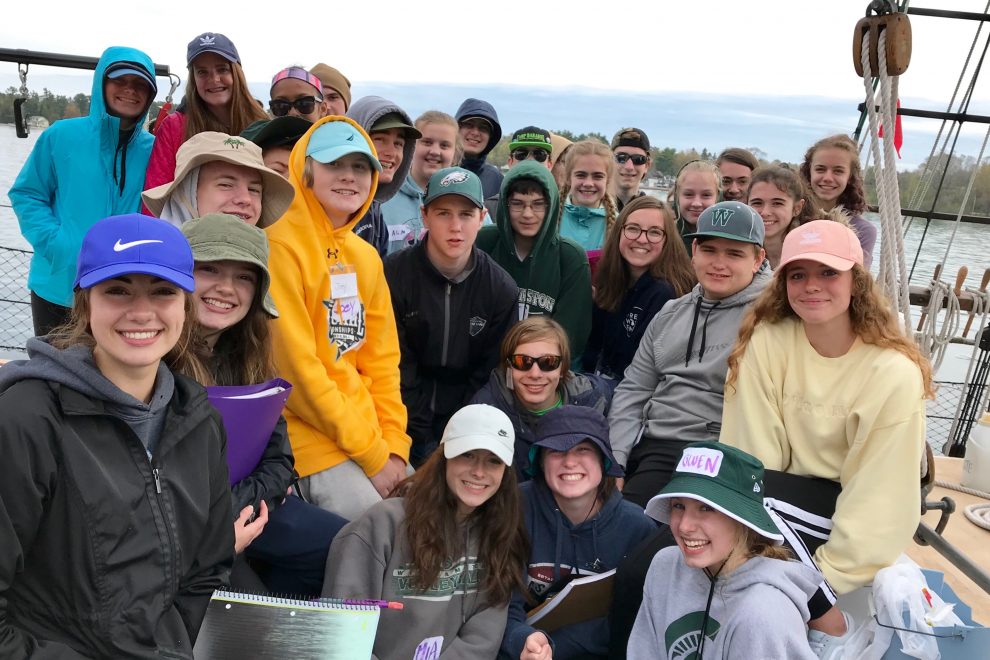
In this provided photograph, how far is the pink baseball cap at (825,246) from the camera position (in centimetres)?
237

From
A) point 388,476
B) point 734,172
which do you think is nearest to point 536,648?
point 388,476

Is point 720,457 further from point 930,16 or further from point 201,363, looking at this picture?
point 930,16

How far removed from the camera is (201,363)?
204cm

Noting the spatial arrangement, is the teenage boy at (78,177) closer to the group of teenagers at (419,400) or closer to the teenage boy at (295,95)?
the group of teenagers at (419,400)

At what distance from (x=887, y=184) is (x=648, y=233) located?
923 millimetres

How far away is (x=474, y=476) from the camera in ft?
7.51

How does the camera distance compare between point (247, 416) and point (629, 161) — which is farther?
point (629, 161)

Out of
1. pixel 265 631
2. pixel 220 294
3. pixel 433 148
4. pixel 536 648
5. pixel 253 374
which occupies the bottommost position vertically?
pixel 536 648

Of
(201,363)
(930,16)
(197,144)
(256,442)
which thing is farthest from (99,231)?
(930,16)

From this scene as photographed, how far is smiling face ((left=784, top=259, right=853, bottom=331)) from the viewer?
2406mm

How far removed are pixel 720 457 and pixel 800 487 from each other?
0.54 meters

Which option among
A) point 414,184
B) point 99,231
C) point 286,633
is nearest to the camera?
point 99,231

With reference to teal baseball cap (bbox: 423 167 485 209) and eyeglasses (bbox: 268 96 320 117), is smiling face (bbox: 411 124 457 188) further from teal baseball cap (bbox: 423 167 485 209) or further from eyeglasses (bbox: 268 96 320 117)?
teal baseball cap (bbox: 423 167 485 209)

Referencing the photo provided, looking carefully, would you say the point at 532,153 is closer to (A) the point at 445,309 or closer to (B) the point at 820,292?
(A) the point at 445,309
